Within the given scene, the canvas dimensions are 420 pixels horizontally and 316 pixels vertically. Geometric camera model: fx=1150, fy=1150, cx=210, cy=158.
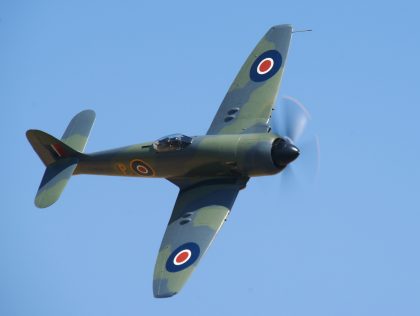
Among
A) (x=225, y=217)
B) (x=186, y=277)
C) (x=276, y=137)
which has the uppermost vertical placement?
(x=276, y=137)

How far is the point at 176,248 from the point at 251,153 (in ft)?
12.9

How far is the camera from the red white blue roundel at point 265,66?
4178 centimetres

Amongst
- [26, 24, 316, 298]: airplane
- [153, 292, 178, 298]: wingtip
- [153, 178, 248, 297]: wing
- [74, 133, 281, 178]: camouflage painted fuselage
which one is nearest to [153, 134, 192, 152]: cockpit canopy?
[26, 24, 316, 298]: airplane

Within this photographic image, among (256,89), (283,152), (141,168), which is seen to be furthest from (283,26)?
(141,168)

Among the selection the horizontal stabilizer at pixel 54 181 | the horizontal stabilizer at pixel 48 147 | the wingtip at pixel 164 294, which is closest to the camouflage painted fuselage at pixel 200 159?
the horizontal stabilizer at pixel 54 181

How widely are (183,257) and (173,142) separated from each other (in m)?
4.52

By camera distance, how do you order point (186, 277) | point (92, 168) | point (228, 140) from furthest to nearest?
point (92, 168) → point (228, 140) → point (186, 277)

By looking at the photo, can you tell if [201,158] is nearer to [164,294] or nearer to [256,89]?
[256,89]

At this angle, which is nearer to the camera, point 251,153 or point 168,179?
point 251,153

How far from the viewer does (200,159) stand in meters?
38.7

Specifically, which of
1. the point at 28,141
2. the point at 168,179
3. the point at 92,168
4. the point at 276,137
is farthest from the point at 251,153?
the point at 28,141

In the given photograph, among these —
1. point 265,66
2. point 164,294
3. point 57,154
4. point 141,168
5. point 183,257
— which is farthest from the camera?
point 57,154

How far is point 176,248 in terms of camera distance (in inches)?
1463

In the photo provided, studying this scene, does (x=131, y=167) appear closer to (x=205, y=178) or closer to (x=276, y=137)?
(x=205, y=178)
